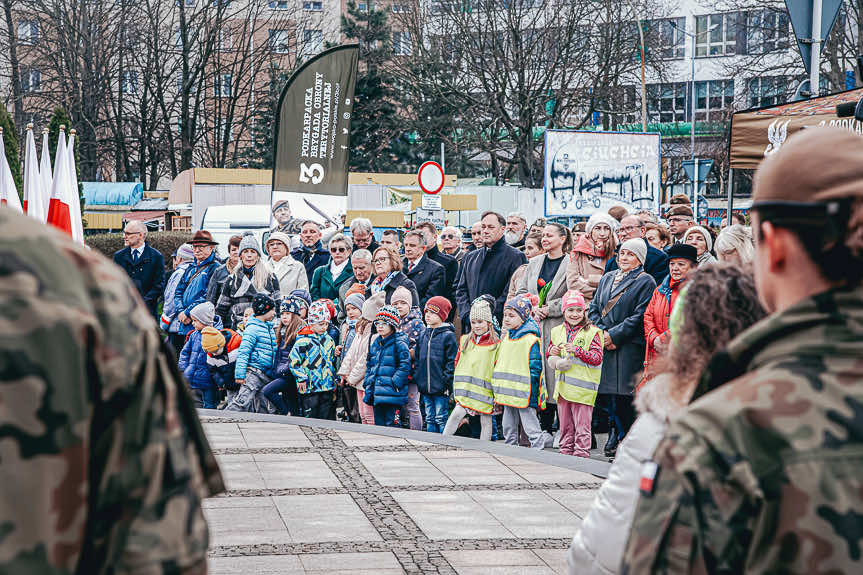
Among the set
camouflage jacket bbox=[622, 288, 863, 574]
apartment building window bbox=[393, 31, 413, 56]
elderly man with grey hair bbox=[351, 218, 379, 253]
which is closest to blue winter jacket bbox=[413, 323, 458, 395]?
elderly man with grey hair bbox=[351, 218, 379, 253]

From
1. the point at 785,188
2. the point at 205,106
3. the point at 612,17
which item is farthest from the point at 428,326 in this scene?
the point at 205,106

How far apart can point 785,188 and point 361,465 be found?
659 centimetres

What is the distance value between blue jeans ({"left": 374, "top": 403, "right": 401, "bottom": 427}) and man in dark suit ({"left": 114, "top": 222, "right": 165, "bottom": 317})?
4.24 metres

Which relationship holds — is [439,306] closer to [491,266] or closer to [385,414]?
[385,414]

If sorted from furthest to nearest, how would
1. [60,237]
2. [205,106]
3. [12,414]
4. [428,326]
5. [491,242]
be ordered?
[205,106], [491,242], [428,326], [60,237], [12,414]

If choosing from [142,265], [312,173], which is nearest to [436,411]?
[142,265]

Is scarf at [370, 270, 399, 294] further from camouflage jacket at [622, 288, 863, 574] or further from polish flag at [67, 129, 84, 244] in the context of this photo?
camouflage jacket at [622, 288, 863, 574]

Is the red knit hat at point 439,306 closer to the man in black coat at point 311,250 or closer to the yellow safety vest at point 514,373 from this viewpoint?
the yellow safety vest at point 514,373

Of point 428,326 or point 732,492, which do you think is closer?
point 732,492

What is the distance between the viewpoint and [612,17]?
1682 inches

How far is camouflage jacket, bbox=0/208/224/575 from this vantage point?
1.57 m

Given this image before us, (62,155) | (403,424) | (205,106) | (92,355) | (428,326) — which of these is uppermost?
(205,106)

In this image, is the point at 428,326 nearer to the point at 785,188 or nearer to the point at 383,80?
the point at 785,188

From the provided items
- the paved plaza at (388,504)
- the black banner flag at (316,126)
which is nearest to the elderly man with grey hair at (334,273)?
the paved plaza at (388,504)
